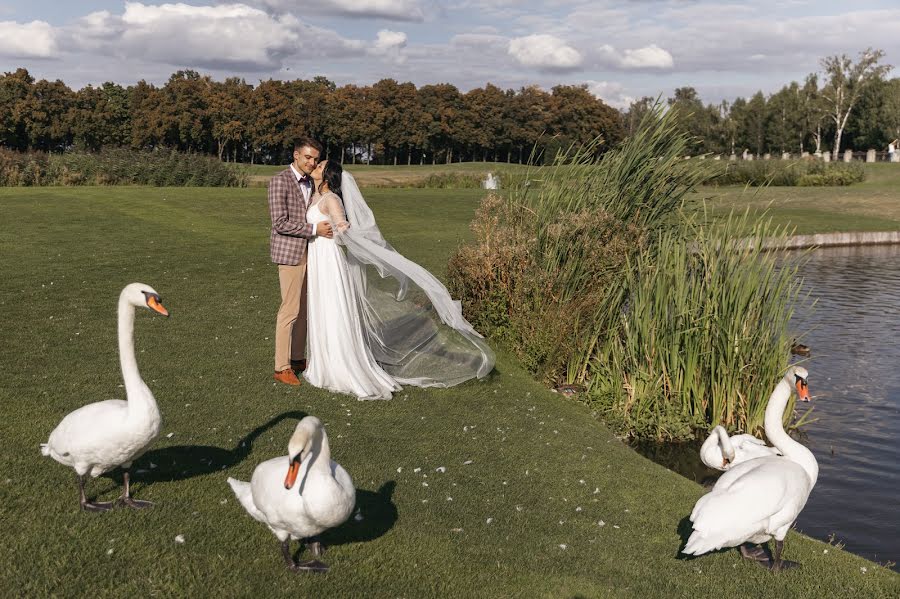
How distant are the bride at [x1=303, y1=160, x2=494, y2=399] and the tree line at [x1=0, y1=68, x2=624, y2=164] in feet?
264

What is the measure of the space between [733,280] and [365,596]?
8144 mm

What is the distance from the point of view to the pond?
10211 mm

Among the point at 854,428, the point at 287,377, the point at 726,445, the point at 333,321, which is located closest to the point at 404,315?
the point at 333,321

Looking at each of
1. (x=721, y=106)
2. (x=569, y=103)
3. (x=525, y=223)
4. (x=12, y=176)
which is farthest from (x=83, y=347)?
(x=721, y=106)

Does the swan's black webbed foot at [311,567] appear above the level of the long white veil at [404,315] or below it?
below

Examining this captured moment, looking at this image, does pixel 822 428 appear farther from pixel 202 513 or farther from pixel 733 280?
pixel 202 513

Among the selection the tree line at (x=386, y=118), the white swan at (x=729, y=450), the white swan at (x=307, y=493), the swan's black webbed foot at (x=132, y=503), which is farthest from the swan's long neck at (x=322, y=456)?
the tree line at (x=386, y=118)

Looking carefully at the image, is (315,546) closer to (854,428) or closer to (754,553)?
(754,553)

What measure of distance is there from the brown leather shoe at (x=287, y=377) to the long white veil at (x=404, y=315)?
120cm

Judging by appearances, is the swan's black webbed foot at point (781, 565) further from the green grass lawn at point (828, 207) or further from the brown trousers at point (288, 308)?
the green grass lawn at point (828, 207)

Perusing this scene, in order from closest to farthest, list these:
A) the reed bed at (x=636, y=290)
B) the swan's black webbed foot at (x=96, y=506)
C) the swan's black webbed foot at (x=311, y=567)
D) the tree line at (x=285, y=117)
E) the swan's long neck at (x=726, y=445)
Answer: the swan's black webbed foot at (x=311, y=567) → the swan's black webbed foot at (x=96, y=506) → the swan's long neck at (x=726, y=445) → the reed bed at (x=636, y=290) → the tree line at (x=285, y=117)

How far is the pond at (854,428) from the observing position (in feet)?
33.5

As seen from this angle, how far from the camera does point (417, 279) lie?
11805 mm

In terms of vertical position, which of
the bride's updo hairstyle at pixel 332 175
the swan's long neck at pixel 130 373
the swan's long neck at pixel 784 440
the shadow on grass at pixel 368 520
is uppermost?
the bride's updo hairstyle at pixel 332 175
